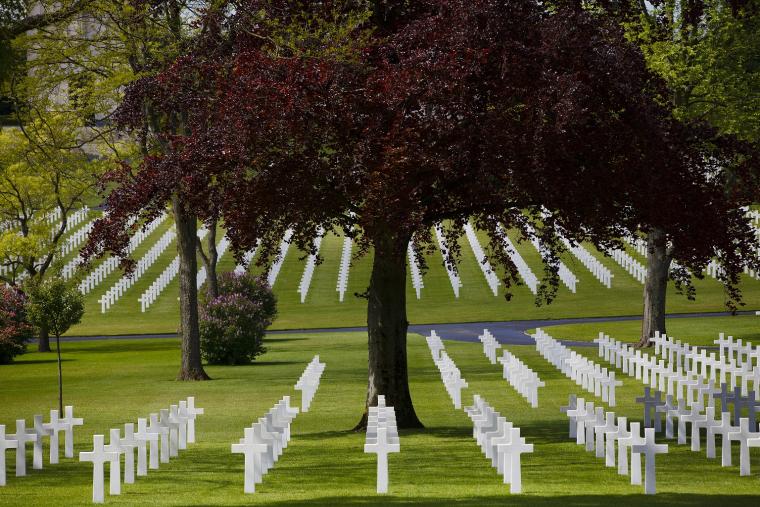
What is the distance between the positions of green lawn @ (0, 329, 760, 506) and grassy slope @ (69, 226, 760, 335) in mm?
14690

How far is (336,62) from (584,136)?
3.57 m

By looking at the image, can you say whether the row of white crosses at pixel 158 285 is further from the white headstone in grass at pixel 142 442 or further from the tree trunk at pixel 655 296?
the white headstone in grass at pixel 142 442

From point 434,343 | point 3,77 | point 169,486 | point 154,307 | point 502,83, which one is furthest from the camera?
point 154,307

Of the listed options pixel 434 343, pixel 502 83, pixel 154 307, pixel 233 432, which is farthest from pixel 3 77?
pixel 154 307

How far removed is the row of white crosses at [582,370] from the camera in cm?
2405

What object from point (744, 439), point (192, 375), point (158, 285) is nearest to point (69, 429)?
point (744, 439)

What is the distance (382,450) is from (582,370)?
557 inches

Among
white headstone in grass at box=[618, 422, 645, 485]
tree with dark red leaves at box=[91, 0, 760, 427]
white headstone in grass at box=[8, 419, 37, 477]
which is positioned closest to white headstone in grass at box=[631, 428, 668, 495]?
white headstone in grass at box=[618, 422, 645, 485]

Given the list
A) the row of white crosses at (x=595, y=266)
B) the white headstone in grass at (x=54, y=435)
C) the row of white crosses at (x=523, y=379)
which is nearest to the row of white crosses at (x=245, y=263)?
the white headstone in grass at (x=54, y=435)

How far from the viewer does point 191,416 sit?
60.9 feet

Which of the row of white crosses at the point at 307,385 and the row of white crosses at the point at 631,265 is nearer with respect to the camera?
the row of white crosses at the point at 307,385

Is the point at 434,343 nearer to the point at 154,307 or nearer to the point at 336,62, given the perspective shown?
the point at 336,62

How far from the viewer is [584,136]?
59.5 feet

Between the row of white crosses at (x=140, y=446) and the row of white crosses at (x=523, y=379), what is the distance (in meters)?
7.44
